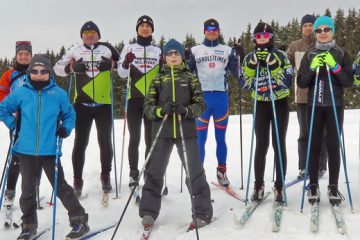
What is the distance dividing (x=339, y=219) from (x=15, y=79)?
15.5 feet

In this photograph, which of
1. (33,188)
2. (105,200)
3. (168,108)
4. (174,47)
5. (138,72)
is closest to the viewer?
(168,108)

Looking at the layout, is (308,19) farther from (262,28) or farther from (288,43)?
(288,43)

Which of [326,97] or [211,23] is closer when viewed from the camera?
[326,97]

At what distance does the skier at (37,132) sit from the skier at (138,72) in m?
1.49

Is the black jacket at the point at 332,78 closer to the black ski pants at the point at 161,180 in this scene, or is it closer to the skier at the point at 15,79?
the black ski pants at the point at 161,180

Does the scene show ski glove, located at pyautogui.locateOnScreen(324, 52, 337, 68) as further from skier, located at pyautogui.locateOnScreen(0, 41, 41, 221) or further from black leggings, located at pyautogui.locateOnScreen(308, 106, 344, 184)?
skier, located at pyautogui.locateOnScreen(0, 41, 41, 221)

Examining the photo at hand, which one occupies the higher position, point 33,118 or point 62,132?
point 33,118

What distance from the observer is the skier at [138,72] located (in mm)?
6145

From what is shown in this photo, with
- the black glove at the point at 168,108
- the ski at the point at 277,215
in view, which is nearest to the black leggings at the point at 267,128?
the ski at the point at 277,215

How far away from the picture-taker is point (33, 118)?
4.62 m

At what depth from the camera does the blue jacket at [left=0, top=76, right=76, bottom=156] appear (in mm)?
4605

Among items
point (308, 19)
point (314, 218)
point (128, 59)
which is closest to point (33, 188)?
point (128, 59)

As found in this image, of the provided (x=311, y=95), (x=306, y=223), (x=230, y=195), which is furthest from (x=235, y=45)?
(x=306, y=223)

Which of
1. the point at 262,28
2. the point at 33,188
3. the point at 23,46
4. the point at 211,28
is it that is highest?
the point at 211,28
